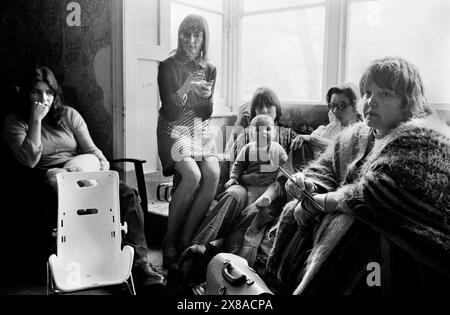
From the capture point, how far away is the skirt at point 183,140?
6.08 ft

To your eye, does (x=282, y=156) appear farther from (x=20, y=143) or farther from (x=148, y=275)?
(x=20, y=143)

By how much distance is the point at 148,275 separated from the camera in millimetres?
1930

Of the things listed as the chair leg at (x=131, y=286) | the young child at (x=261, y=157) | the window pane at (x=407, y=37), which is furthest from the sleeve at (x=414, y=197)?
the chair leg at (x=131, y=286)

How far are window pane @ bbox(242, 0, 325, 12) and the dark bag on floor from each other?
91cm

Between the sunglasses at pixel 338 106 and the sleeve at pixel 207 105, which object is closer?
the sunglasses at pixel 338 106

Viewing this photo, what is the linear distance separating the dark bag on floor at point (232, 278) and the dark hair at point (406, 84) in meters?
0.74

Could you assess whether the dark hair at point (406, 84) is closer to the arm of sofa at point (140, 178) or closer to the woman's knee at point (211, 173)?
the woman's knee at point (211, 173)

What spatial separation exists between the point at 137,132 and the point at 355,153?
0.95m

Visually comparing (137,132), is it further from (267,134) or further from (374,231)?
(374,231)

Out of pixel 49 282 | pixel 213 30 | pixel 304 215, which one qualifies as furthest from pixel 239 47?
pixel 49 282

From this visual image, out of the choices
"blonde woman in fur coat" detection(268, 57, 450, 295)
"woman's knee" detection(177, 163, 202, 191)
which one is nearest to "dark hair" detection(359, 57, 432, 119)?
"blonde woman in fur coat" detection(268, 57, 450, 295)

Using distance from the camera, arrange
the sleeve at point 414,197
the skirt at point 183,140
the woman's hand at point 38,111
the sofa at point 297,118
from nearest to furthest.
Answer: the sleeve at point 414,197
the sofa at point 297,118
the skirt at point 183,140
the woman's hand at point 38,111

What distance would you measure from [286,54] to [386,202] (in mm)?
644

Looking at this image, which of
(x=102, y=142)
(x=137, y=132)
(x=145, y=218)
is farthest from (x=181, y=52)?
(x=145, y=218)
